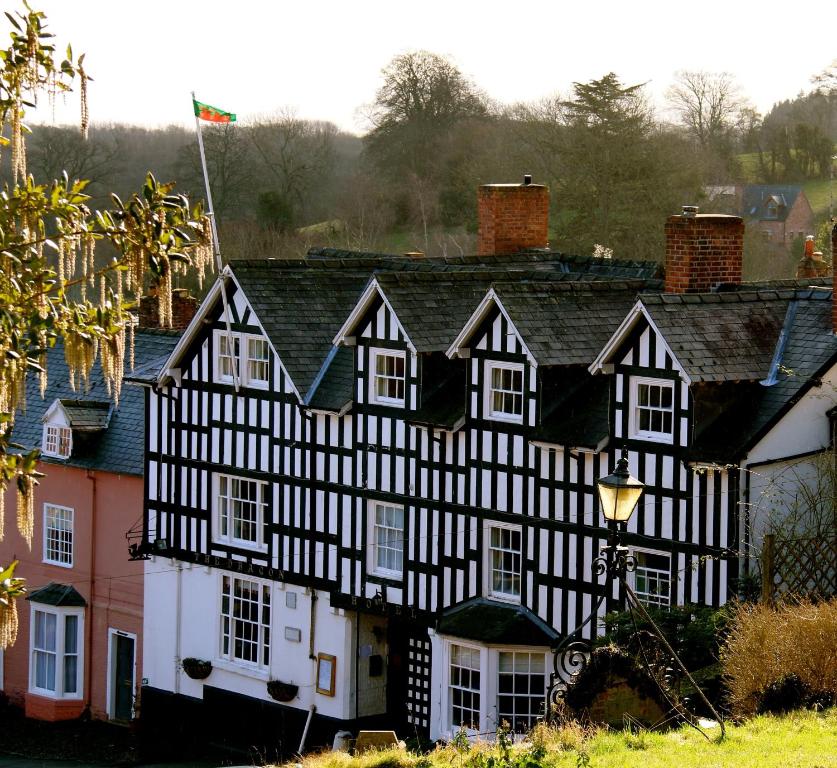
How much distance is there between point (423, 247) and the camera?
6366cm

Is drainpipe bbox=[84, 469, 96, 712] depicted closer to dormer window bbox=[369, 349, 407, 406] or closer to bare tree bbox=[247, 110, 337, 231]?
dormer window bbox=[369, 349, 407, 406]

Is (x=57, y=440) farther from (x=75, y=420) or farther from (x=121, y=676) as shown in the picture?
(x=121, y=676)

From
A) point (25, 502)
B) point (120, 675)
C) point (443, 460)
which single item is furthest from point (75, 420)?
point (25, 502)

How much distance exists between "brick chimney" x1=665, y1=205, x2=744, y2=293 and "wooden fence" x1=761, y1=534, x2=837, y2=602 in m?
5.31

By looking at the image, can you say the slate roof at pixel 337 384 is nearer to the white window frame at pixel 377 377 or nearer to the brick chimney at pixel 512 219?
the white window frame at pixel 377 377

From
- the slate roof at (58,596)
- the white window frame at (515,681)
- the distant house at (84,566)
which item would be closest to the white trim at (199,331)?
the distant house at (84,566)

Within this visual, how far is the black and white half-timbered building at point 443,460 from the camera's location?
71.7ft

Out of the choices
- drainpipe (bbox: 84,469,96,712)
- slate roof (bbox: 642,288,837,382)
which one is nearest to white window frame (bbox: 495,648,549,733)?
slate roof (bbox: 642,288,837,382)

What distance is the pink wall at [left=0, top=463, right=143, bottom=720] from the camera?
1219 inches

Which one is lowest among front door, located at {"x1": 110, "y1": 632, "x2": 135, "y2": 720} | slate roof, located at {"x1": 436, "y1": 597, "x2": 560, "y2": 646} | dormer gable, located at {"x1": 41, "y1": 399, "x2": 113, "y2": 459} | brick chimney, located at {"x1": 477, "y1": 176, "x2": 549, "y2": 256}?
front door, located at {"x1": 110, "y1": 632, "x2": 135, "y2": 720}

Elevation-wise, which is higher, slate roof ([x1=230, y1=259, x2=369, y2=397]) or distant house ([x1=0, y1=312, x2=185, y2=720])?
slate roof ([x1=230, y1=259, x2=369, y2=397])

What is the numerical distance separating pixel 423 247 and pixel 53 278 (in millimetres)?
51283

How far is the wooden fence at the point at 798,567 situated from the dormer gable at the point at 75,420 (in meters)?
16.0

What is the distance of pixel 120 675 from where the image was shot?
3141cm
